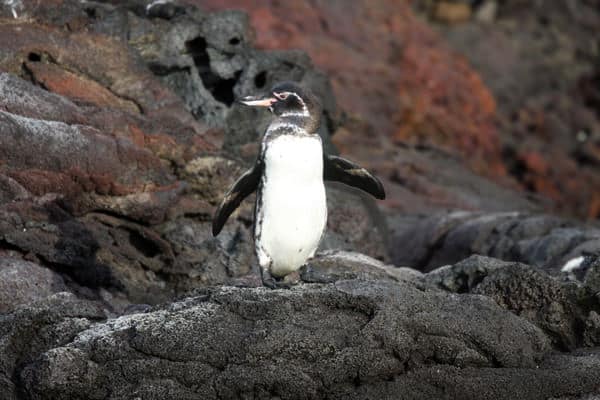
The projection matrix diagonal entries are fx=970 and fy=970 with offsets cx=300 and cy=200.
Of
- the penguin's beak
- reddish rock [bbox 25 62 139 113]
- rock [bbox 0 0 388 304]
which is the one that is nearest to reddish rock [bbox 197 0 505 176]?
rock [bbox 0 0 388 304]

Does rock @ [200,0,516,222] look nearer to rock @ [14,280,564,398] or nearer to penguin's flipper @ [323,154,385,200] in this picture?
penguin's flipper @ [323,154,385,200]

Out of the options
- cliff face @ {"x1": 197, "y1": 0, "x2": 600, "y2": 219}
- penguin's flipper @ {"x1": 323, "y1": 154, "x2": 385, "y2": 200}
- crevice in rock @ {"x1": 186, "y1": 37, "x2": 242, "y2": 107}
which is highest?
penguin's flipper @ {"x1": 323, "y1": 154, "x2": 385, "y2": 200}

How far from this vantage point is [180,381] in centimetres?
658

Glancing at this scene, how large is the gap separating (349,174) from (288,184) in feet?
3.42

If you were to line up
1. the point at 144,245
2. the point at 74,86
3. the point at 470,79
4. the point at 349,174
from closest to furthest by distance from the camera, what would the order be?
1. the point at 349,174
2. the point at 144,245
3. the point at 74,86
4. the point at 470,79

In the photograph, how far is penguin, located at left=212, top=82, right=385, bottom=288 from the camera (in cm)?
782

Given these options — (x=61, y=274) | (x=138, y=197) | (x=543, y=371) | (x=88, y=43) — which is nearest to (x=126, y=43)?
(x=88, y=43)

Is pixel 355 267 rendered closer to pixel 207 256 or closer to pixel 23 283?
pixel 207 256

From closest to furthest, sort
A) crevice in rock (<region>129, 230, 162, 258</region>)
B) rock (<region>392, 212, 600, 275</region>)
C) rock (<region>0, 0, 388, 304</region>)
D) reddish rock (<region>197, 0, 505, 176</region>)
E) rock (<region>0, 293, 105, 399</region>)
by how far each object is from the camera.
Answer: rock (<region>0, 293, 105, 399</region>)
rock (<region>0, 0, 388, 304</region>)
crevice in rock (<region>129, 230, 162, 258</region>)
rock (<region>392, 212, 600, 275</region>)
reddish rock (<region>197, 0, 505, 176</region>)

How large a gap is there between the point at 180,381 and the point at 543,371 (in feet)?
8.46

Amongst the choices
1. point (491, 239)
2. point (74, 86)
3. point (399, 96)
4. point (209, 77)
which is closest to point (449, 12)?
point (399, 96)

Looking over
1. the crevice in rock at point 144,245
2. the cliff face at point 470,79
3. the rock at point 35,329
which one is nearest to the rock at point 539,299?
the rock at point 35,329

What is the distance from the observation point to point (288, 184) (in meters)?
7.82

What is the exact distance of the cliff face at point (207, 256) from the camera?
6.68 meters
